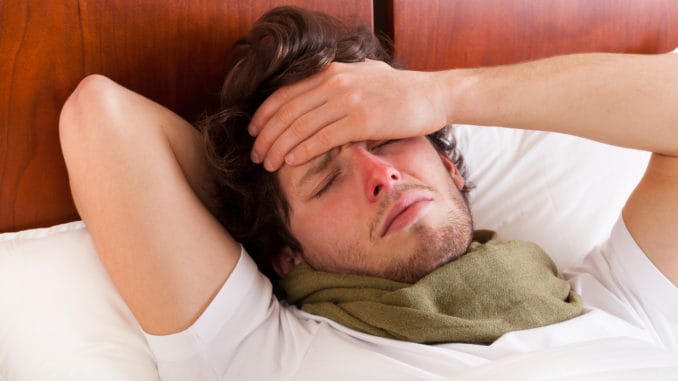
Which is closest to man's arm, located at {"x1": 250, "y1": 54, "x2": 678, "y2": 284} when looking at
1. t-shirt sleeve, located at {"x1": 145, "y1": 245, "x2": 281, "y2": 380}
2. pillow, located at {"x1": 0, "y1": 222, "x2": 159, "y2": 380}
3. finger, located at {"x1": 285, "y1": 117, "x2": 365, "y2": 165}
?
finger, located at {"x1": 285, "y1": 117, "x2": 365, "y2": 165}

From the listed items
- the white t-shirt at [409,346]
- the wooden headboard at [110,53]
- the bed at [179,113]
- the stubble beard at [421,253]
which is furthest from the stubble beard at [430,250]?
the wooden headboard at [110,53]

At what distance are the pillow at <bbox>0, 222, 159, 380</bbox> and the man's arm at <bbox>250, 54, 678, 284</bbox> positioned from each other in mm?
335

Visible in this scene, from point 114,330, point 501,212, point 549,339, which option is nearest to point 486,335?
point 549,339

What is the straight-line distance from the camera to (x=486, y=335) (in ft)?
3.43

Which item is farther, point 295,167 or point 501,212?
point 501,212

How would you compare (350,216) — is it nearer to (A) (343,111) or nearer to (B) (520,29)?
(A) (343,111)

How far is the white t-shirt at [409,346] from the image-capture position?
946 millimetres

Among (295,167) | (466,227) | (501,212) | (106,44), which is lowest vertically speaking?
(501,212)

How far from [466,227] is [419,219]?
0.12 metres

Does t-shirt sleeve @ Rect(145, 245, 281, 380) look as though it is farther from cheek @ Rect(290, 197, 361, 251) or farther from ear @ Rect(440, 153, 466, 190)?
ear @ Rect(440, 153, 466, 190)

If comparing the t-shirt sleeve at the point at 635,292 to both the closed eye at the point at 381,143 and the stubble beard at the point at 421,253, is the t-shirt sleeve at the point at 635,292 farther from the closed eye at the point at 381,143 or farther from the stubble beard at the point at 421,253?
the closed eye at the point at 381,143

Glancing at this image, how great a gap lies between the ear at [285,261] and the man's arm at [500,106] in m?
0.19

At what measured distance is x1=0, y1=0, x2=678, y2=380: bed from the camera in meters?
1.09

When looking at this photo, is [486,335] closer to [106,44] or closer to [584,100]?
[584,100]
